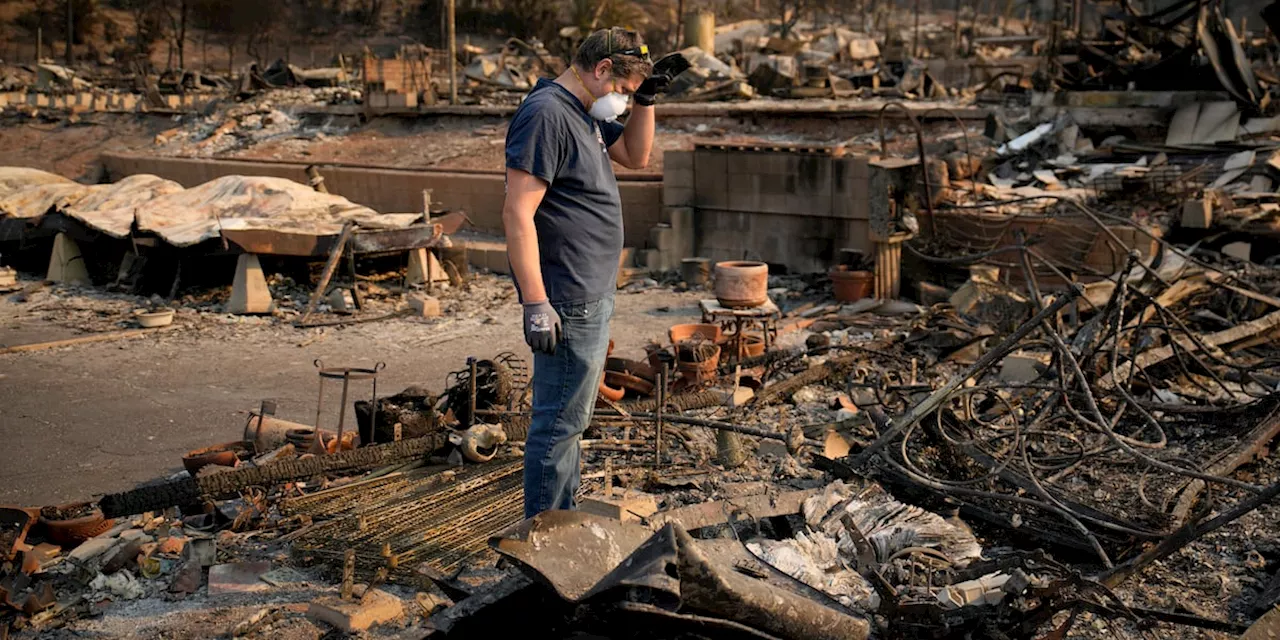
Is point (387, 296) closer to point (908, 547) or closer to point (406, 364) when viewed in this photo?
point (406, 364)

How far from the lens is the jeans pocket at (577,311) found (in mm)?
3891

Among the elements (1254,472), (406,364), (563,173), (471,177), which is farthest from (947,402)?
(471,177)

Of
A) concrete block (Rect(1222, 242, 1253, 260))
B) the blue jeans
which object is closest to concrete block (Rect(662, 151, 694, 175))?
concrete block (Rect(1222, 242, 1253, 260))

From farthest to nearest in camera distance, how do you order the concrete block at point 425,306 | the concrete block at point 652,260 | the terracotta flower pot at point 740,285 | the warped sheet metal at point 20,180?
the warped sheet metal at point 20,180 < the concrete block at point 652,260 < the concrete block at point 425,306 < the terracotta flower pot at point 740,285

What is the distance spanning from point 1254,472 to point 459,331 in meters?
6.85

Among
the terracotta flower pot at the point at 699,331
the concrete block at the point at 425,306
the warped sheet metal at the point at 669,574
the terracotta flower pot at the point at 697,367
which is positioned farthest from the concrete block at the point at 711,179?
the warped sheet metal at the point at 669,574

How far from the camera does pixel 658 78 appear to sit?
4207 millimetres

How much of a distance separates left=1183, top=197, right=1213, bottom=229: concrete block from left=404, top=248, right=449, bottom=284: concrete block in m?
7.69

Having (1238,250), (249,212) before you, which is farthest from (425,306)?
(1238,250)

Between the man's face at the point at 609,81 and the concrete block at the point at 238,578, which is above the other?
the man's face at the point at 609,81

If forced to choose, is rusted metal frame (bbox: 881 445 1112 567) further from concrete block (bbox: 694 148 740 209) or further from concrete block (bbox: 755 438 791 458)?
concrete block (bbox: 694 148 740 209)

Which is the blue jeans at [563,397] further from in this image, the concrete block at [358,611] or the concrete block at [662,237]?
the concrete block at [662,237]

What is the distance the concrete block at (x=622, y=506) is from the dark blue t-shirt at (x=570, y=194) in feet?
3.30

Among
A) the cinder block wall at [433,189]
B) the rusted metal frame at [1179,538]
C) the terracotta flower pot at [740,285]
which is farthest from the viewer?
the cinder block wall at [433,189]
